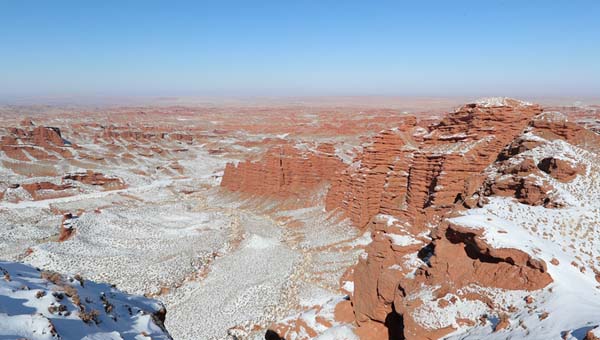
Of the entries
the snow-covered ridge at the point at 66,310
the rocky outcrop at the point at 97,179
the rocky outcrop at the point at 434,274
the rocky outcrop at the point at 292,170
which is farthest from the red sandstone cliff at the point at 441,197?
the rocky outcrop at the point at 97,179

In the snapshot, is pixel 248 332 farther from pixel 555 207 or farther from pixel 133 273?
pixel 555 207

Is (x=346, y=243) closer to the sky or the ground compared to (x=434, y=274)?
closer to the ground

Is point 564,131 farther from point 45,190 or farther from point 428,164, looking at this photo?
point 45,190

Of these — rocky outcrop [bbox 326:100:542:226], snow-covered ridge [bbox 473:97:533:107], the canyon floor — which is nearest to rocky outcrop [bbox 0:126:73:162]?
the canyon floor

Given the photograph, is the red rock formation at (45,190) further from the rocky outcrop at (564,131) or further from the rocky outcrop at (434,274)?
the rocky outcrop at (564,131)

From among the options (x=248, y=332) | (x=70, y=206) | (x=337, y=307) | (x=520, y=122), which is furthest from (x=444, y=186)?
(x=70, y=206)

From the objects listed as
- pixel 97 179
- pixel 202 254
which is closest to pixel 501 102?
pixel 202 254
